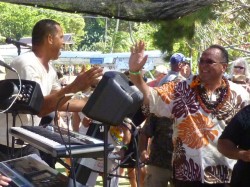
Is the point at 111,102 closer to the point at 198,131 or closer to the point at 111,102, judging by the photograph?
the point at 111,102

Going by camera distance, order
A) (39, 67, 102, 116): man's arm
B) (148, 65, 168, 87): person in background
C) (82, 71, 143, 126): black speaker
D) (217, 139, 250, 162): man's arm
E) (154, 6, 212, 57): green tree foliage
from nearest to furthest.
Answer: (82, 71, 143, 126): black speaker → (39, 67, 102, 116): man's arm → (217, 139, 250, 162): man's arm → (154, 6, 212, 57): green tree foliage → (148, 65, 168, 87): person in background

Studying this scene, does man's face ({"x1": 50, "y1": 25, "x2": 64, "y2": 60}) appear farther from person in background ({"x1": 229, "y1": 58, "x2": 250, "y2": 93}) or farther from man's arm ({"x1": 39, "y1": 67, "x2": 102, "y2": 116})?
person in background ({"x1": 229, "y1": 58, "x2": 250, "y2": 93})

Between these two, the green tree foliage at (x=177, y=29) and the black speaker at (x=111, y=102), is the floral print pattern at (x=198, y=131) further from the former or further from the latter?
the green tree foliage at (x=177, y=29)

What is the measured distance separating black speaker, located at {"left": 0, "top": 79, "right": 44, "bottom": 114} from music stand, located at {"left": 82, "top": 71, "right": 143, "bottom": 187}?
1.16 m

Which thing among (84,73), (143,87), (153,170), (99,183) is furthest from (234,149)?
(99,183)

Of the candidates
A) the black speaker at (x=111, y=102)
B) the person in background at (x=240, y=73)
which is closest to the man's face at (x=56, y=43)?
the black speaker at (x=111, y=102)

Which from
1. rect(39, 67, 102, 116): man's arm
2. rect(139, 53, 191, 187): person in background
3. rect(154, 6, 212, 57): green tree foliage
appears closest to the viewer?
rect(39, 67, 102, 116): man's arm

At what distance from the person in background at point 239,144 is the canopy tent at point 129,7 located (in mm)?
1325

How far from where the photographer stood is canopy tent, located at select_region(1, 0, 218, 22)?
17.7 feet

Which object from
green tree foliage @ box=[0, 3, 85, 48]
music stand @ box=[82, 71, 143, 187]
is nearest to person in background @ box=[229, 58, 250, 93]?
music stand @ box=[82, 71, 143, 187]

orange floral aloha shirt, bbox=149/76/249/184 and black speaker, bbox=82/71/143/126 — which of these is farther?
orange floral aloha shirt, bbox=149/76/249/184

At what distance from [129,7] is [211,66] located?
2.84 ft

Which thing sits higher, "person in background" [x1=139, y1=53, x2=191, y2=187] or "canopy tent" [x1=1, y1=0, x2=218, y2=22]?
"canopy tent" [x1=1, y1=0, x2=218, y2=22]

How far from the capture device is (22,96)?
4797mm
